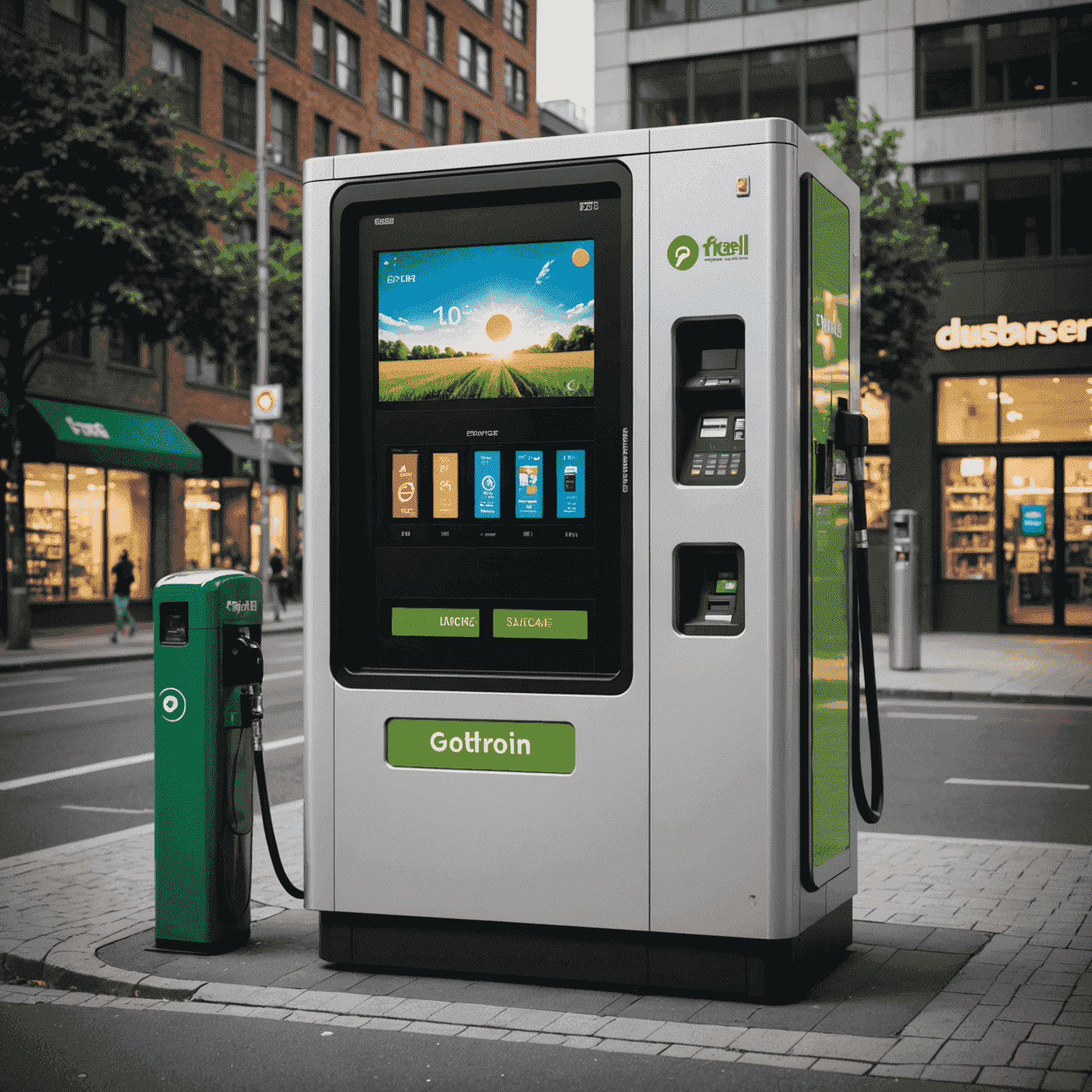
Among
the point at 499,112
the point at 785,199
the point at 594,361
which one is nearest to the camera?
the point at 785,199

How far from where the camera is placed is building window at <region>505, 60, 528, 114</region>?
53938 mm

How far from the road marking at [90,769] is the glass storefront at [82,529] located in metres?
17.8

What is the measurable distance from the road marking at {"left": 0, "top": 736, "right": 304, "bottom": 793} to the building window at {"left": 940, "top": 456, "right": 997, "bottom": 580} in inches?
637

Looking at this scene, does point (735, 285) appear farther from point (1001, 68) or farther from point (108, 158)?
point (1001, 68)

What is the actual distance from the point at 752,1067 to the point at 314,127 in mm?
39969

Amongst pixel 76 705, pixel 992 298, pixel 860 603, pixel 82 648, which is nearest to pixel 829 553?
pixel 860 603

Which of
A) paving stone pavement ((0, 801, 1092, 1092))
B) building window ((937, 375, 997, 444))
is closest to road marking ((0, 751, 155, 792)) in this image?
paving stone pavement ((0, 801, 1092, 1092))

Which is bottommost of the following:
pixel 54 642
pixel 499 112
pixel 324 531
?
pixel 54 642

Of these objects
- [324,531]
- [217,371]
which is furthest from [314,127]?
[324,531]

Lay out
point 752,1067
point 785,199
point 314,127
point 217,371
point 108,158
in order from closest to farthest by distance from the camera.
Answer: point 752,1067, point 785,199, point 108,158, point 217,371, point 314,127

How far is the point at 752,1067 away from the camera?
4.05 meters

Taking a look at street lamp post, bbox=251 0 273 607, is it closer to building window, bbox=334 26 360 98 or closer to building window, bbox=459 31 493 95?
building window, bbox=334 26 360 98

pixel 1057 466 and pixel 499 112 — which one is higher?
pixel 499 112

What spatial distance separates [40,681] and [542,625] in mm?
14753
